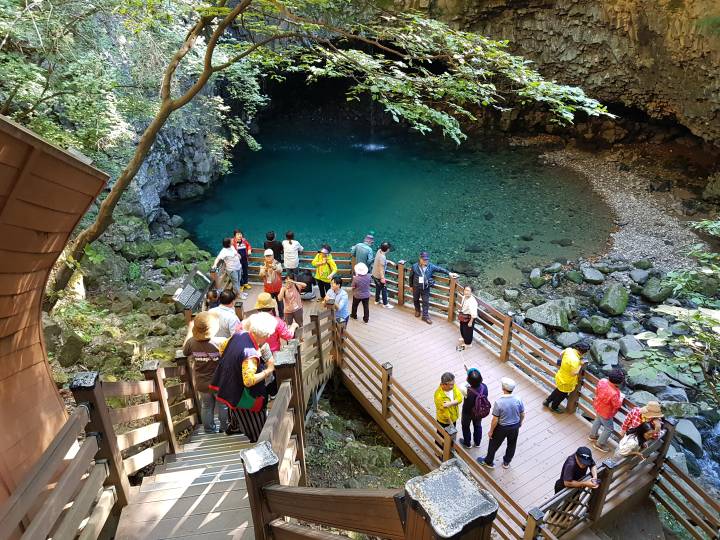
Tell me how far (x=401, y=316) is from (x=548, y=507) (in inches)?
213

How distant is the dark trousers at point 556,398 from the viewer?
7426 mm

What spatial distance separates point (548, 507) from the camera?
5.14m

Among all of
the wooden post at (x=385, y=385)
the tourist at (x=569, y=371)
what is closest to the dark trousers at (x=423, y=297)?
the wooden post at (x=385, y=385)

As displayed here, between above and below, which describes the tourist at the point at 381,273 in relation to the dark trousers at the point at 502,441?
above

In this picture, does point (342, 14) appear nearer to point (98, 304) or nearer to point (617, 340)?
point (98, 304)

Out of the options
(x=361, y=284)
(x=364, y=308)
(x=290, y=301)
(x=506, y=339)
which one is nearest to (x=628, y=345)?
(x=506, y=339)

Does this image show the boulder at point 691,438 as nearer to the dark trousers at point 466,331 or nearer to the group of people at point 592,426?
the group of people at point 592,426

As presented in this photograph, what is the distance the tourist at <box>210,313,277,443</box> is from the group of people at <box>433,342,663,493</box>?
262 centimetres

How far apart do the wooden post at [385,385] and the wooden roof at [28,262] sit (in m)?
4.50

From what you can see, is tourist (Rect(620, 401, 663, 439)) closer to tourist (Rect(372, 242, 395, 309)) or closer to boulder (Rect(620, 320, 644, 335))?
tourist (Rect(372, 242, 395, 309))

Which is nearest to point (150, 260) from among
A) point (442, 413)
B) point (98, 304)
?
point (98, 304)

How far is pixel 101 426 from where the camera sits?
11.3 ft

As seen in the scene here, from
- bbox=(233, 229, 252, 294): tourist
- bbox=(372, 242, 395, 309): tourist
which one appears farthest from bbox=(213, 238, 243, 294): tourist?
bbox=(372, 242, 395, 309): tourist

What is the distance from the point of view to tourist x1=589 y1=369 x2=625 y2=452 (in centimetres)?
648
